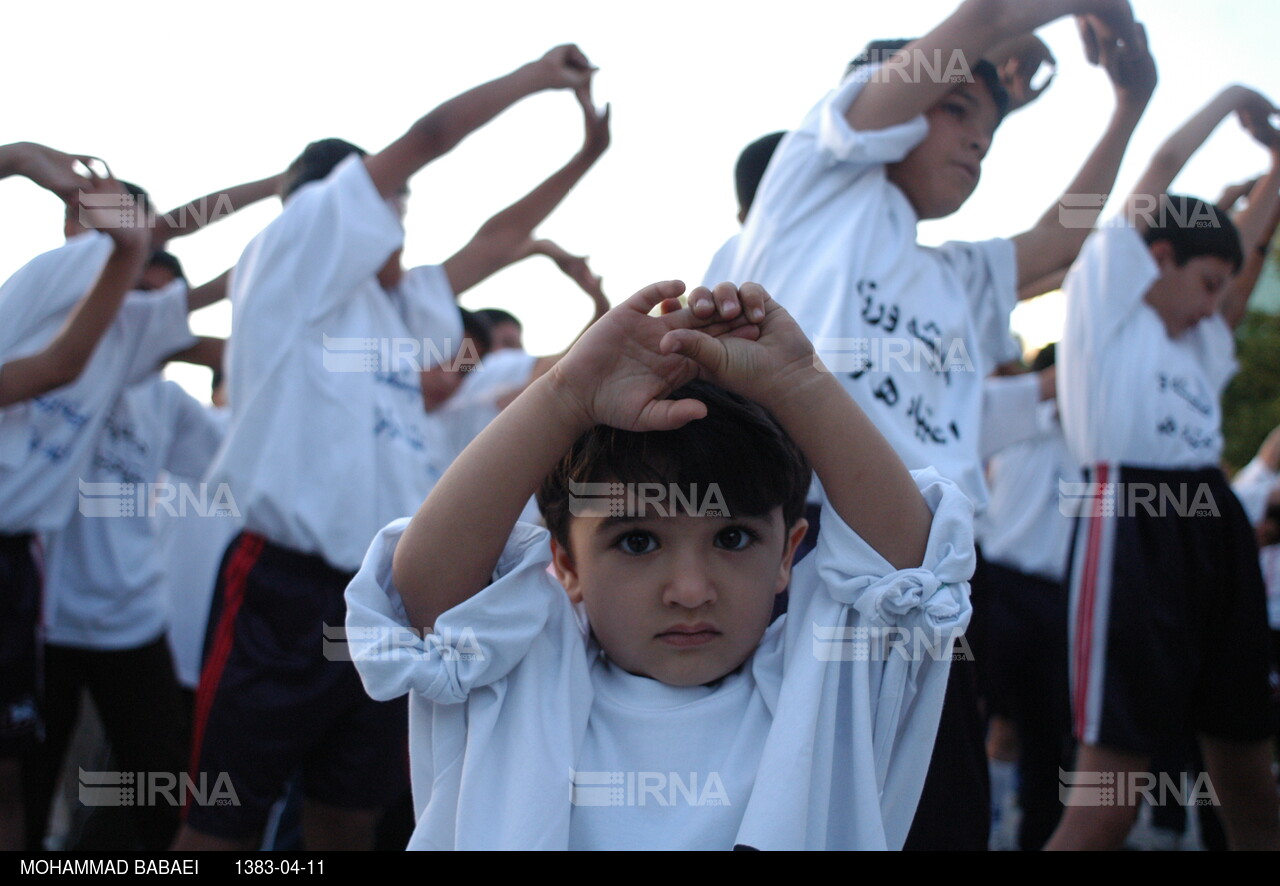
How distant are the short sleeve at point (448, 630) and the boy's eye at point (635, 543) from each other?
9 centimetres

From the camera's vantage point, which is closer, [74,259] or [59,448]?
[74,259]

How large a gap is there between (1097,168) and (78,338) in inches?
96.9

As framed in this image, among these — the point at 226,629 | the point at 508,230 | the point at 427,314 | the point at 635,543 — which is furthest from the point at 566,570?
the point at 508,230

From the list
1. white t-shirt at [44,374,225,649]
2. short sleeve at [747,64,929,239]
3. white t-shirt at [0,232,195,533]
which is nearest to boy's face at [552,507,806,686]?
short sleeve at [747,64,929,239]

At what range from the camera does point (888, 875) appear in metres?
1.22

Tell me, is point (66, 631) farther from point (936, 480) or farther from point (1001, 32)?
point (1001, 32)

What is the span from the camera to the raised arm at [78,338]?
7.52 ft

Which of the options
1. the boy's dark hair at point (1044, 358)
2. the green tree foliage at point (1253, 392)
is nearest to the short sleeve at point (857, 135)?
the boy's dark hair at point (1044, 358)

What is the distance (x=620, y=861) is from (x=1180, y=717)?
205 centimetres

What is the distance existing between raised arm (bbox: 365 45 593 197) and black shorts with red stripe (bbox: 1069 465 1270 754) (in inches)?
72.3

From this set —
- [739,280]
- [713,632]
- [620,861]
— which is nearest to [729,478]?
[713,632]

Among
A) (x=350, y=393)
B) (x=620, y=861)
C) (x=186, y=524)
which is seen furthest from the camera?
(x=186, y=524)

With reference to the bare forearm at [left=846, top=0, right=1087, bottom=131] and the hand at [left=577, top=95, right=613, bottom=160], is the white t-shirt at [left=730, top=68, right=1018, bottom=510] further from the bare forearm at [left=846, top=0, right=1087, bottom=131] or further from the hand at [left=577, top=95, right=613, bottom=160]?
the hand at [left=577, top=95, right=613, bottom=160]

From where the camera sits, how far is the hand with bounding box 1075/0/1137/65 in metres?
2.21
